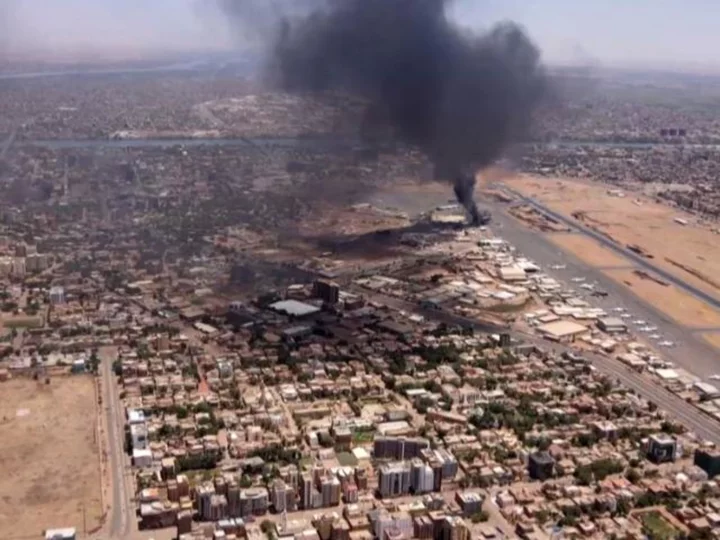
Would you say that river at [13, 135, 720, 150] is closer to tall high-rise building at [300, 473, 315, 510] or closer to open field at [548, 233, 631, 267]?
open field at [548, 233, 631, 267]

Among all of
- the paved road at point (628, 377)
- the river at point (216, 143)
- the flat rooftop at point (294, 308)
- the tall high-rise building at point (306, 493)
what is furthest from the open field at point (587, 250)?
the tall high-rise building at point (306, 493)

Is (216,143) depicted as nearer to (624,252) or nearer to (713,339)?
(624,252)

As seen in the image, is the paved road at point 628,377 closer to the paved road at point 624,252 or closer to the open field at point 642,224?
the paved road at point 624,252

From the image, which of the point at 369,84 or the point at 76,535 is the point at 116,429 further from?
the point at 369,84

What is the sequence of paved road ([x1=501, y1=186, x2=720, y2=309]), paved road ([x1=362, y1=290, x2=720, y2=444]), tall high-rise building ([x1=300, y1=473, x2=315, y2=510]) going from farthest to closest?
paved road ([x1=501, y1=186, x2=720, y2=309]) < paved road ([x1=362, y1=290, x2=720, y2=444]) < tall high-rise building ([x1=300, y1=473, x2=315, y2=510])

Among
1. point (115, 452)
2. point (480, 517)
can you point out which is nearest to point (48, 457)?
point (115, 452)

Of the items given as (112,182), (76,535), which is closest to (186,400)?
(76,535)

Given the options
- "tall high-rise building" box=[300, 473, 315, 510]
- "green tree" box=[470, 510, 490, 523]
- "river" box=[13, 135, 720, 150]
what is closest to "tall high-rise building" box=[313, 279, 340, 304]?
"tall high-rise building" box=[300, 473, 315, 510]
